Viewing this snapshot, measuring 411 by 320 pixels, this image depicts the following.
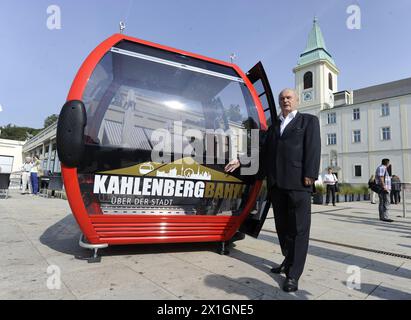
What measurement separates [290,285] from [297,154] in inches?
45.1

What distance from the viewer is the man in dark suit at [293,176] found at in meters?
2.39

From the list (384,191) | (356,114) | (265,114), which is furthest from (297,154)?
(356,114)

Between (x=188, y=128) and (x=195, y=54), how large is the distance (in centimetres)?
94

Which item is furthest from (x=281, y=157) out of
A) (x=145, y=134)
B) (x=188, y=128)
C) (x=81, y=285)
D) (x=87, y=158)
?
(x=81, y=285)

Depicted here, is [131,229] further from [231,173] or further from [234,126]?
[234,126]

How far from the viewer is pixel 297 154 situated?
2465 millimetres

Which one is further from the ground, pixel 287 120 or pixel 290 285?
pixel 287 120

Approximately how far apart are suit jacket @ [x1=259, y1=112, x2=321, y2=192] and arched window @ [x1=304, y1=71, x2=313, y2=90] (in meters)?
46.0

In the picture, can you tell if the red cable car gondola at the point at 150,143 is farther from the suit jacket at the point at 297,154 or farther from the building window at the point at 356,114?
the building window at the point at 356,114

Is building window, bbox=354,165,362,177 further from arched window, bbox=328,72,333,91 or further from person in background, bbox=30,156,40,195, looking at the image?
person in background, bbox=30,156,40,195

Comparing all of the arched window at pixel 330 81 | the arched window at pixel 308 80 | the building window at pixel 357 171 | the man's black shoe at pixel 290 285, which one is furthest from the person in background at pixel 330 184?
the arched window at pixel 330 81

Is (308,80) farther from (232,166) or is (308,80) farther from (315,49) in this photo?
(232,166)

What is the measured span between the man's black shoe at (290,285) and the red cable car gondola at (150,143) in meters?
0.95
